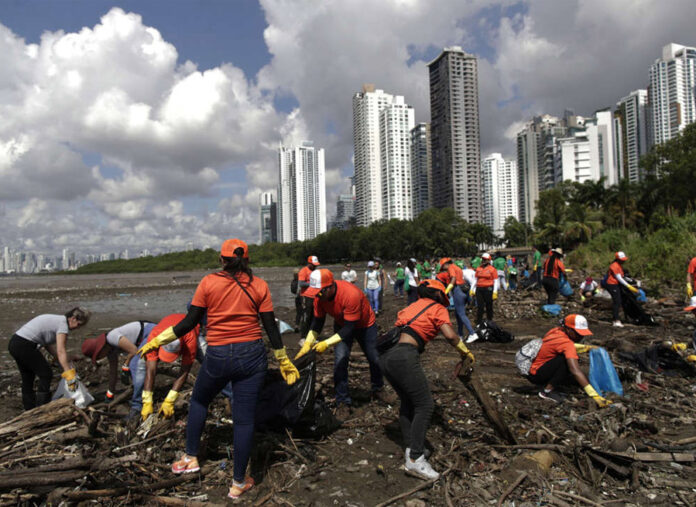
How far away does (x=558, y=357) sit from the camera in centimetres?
503

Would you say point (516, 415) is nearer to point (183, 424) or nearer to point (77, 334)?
point (183, 424)

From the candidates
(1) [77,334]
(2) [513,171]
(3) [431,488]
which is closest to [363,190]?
(2) [513,171]

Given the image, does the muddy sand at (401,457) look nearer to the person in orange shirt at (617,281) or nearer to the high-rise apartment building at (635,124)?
the person in orange shirt at (617,281)

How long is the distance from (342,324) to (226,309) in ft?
6.44

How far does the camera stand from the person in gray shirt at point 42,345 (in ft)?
15.4

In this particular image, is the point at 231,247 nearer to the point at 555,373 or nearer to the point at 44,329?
the point at 44,329

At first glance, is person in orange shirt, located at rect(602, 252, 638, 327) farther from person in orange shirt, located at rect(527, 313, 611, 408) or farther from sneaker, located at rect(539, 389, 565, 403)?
sneaker, located at rect(539, 389, 565, 403)

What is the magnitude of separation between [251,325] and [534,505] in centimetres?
254

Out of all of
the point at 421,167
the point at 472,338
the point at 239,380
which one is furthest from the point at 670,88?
the point at 239,380

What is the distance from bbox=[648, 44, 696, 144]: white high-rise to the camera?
104 meters

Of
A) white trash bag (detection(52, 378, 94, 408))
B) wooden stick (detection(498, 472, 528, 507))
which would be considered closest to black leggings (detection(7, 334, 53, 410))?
white trash bag (detection(52, 378, 94, 408))

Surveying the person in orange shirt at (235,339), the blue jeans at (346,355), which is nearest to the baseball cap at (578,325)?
the blue jeans at (346,355)

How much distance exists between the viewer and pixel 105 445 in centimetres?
380

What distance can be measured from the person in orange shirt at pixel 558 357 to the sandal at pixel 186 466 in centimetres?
401
